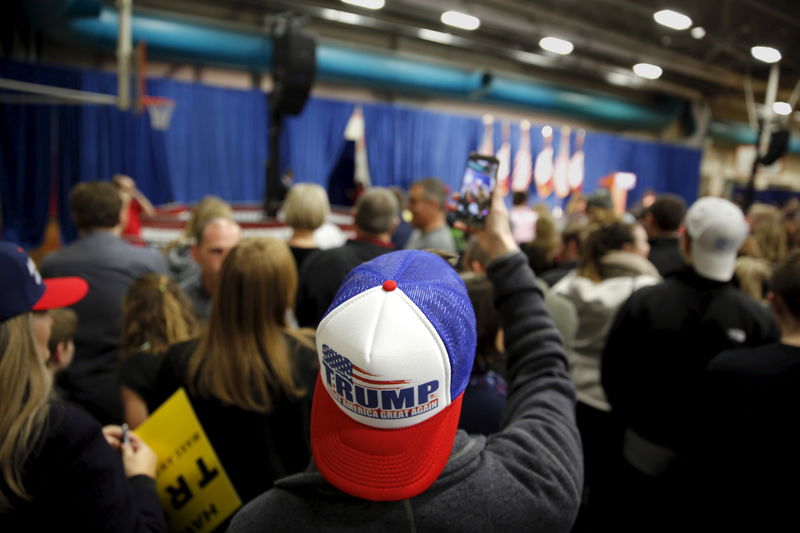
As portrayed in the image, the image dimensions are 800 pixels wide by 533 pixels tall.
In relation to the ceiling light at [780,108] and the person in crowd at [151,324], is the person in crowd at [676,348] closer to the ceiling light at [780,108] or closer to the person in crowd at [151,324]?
the person in crowd at [151,324]

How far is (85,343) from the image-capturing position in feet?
6.27

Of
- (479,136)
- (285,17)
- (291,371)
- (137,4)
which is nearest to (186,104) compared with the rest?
(137,4)

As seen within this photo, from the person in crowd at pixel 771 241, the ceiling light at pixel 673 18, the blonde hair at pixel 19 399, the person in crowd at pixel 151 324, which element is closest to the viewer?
the blonde hair at pixel 19 399

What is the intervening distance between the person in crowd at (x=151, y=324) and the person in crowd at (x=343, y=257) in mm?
539

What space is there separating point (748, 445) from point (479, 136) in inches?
→ 317

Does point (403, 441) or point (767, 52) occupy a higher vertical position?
point (767, 52)

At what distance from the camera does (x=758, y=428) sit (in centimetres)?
126

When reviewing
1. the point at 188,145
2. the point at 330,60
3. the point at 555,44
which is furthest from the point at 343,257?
the point at 555,44

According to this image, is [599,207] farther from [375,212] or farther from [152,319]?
[152,319]

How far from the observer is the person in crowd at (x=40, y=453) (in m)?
0.85

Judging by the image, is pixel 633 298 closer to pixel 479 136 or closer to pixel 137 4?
pixel 137 4

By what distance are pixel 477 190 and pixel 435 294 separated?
62cm

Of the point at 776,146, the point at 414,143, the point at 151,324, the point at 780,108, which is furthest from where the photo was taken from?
the point at 780,108

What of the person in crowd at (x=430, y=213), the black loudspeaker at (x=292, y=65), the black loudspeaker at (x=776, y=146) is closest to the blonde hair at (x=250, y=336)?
the person in crowd at (x=430, y=213)
